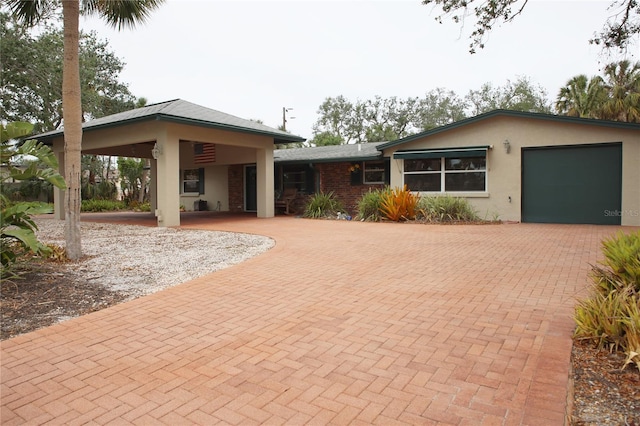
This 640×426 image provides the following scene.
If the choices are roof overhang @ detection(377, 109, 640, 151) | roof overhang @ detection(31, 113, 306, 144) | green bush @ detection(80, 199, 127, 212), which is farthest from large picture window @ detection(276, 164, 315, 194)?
green bush @ detection(80, 199, 127, 212)

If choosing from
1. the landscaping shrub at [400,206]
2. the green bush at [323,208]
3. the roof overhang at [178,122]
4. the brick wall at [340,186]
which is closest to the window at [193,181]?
the brick wall at [340,186]

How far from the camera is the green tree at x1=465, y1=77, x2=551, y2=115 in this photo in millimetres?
37125

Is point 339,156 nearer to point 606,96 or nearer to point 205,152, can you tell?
point 205,152

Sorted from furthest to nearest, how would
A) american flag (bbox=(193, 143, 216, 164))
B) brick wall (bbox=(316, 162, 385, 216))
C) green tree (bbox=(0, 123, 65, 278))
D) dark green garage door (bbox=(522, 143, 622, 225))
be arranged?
brick wall (bbox=(316, 162, 385, 216)) → american flag (bbox=(193, 143, 216, 164)) → dark green garage door (bbox=(522, 143, 622, 225)) → green tree (bbox=(0, 123, 65, 278))

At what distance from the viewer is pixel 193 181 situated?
846 inches

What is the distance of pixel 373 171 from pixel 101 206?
14.2 m

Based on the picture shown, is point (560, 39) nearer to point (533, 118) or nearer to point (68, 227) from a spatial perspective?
point (533, 118)

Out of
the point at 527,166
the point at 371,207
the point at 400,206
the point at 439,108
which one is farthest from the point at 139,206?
the point at 439,108

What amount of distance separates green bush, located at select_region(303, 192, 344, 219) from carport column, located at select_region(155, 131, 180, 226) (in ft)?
17.1

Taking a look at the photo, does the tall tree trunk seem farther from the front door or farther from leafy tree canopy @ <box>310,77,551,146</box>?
leafy tree canopy @ <box>310,77,551,146</box>

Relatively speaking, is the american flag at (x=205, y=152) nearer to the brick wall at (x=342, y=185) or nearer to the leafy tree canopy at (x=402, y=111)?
the brick wall at (x=342, y=185)

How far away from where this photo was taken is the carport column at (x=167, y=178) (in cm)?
1217

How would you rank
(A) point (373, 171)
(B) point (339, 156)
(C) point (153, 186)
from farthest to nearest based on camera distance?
(C) point (153, 186) → (A) point (373, 171) → (B) point (339, 156)

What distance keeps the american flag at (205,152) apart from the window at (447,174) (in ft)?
25.3
